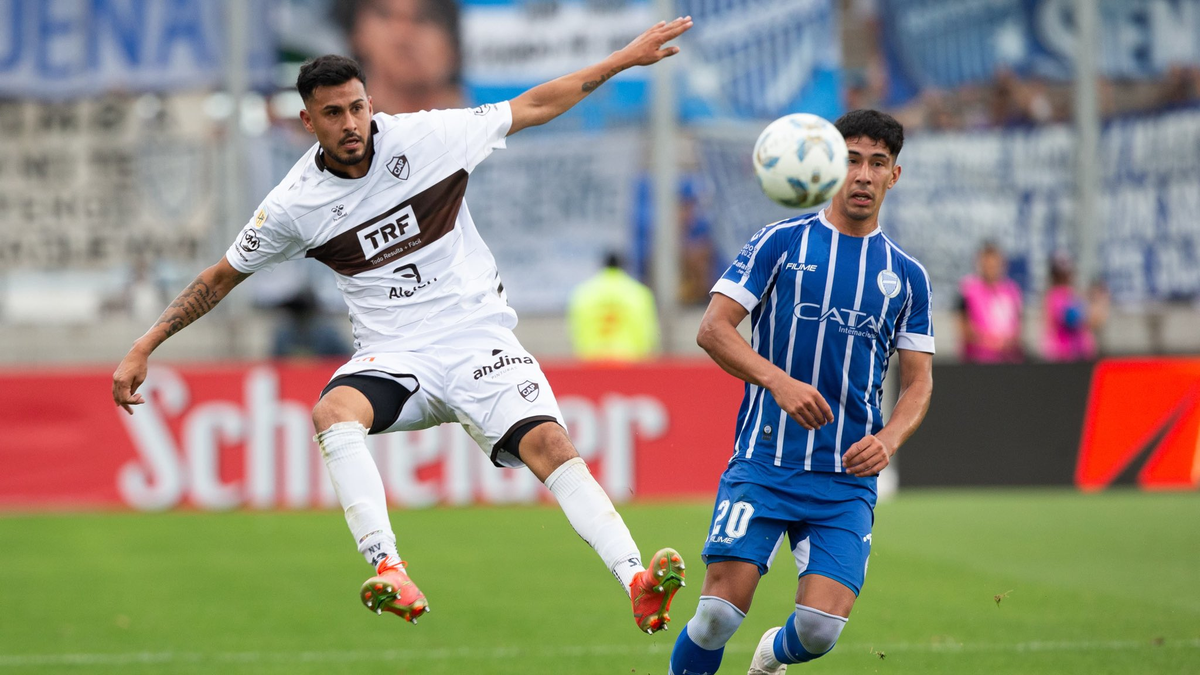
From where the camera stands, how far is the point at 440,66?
19.2m

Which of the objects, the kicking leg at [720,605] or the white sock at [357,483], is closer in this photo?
the kicking leg at [720,605]

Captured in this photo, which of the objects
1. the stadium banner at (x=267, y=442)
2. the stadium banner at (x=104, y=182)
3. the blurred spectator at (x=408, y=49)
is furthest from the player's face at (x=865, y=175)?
the stadium banner at (x=104, y=182)

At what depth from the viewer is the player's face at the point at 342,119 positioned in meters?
5.81

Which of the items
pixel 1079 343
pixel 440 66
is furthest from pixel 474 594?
pixel 440 66

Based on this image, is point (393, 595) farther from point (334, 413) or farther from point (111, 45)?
point (111, 45)

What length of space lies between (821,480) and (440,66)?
14545 millimetres

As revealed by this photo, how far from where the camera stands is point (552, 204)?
1931 cm

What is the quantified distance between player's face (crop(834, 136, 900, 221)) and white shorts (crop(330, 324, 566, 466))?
1465 mm

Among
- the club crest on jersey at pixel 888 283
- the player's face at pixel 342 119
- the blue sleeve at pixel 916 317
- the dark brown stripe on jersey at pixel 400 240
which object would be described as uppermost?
the player's face at pixel 342 119

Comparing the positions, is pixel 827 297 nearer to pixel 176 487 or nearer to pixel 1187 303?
pixel 176 487

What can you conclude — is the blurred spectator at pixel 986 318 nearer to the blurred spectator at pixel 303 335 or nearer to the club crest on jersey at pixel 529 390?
the blurred spectator at pixel 303 335

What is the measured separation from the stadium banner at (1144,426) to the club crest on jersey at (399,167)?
9.87 metres

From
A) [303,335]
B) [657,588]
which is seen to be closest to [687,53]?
[303,335]

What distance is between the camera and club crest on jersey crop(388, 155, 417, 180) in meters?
6.11
